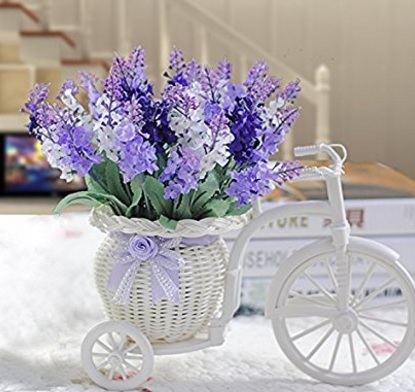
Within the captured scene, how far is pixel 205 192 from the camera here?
809 millimetres

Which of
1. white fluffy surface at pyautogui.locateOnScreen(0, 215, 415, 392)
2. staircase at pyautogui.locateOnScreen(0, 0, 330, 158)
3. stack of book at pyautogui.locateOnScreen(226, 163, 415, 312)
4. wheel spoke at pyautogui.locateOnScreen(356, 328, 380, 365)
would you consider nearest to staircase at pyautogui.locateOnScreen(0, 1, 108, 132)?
staircase at pyautogui.locateOnScreen(0, 0, 330, 158)

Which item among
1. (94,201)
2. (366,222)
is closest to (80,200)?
(94,201)

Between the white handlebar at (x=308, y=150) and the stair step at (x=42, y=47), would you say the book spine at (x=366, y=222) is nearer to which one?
the white handlebar at (x=308, y=150)

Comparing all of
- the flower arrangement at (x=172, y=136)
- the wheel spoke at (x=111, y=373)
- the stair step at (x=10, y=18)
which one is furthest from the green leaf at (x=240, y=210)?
the stair step at (x=10, y=18)

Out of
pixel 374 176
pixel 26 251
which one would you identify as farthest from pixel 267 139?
pixel 26 251

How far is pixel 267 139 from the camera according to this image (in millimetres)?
803

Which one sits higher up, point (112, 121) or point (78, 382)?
point (112, 121)

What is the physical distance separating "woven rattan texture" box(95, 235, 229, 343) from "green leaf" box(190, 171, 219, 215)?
46 mm

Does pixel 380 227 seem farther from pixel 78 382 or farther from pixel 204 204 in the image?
pixel 78 382

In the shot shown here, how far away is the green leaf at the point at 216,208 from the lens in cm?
82

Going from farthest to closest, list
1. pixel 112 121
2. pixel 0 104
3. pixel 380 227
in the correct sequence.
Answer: pixel 0 104 → pixel 380 227 → pixel 112 121

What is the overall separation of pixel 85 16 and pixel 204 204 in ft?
11.3

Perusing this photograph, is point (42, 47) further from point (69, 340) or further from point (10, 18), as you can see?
point (69, 340)

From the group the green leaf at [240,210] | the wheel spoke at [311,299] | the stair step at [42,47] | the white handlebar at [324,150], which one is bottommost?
the wheel spoke at [311,299]
